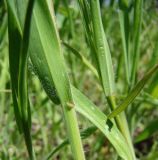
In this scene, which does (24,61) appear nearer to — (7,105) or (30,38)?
(30,38)

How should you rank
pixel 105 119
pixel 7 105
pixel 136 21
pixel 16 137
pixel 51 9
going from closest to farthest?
1. pixel 51 9
2. pixel 105 119
3. pixel 136 21
4. pixel 16 137
5. pixel 7 105

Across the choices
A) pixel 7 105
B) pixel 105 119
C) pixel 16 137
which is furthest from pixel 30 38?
pixel 7 105

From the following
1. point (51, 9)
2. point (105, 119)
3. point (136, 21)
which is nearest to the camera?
point (51, 9)

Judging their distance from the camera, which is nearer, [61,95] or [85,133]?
[61,95]

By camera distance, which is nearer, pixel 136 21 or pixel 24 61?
pixel 24 61

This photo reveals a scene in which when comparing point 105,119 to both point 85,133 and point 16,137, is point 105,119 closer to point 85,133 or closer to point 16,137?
point 85,133

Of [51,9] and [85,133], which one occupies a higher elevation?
[51,9]

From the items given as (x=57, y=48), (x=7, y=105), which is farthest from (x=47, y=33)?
(x=7, y=105)

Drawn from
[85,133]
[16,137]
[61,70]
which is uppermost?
[61,70]

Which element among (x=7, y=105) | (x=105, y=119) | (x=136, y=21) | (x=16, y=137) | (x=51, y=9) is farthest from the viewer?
(x=7, y=105)

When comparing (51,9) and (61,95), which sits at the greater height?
(51,9)
